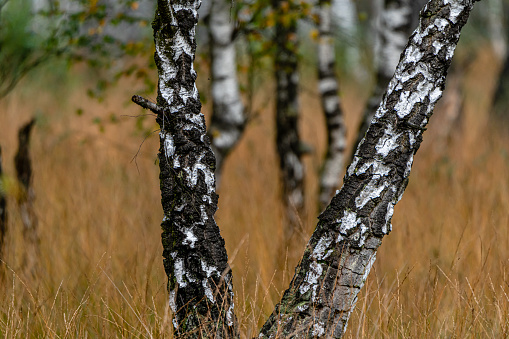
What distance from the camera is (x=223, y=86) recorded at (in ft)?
10.1

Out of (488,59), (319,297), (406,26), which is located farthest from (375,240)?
(488,59)

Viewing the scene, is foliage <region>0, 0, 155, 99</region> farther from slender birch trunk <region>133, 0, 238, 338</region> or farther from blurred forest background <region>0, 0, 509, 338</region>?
slender birch trunk <region>133, 0, 238, 338</region>

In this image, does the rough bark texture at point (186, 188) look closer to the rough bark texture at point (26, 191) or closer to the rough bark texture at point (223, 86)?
the rough bark texture at point (223, 86)

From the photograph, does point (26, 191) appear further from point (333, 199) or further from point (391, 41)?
point (391, 41)

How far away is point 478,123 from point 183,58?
22.2 feet

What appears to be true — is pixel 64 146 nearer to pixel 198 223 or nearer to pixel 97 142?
pixel 97 142

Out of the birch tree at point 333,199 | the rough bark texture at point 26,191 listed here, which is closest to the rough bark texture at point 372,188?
the birch tree at point 333,199

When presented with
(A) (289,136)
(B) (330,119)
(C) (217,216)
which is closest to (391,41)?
(B) (330,119)

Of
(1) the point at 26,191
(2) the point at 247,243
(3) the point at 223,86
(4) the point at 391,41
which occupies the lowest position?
(2) the point at 247,243

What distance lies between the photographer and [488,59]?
52.1 feet

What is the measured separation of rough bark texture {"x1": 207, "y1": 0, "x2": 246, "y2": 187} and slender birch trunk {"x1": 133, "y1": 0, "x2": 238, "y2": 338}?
4.77 feet

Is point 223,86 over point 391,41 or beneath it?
beneath

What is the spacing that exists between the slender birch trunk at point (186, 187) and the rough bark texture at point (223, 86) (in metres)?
1.46

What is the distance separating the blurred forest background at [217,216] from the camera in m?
1.98
